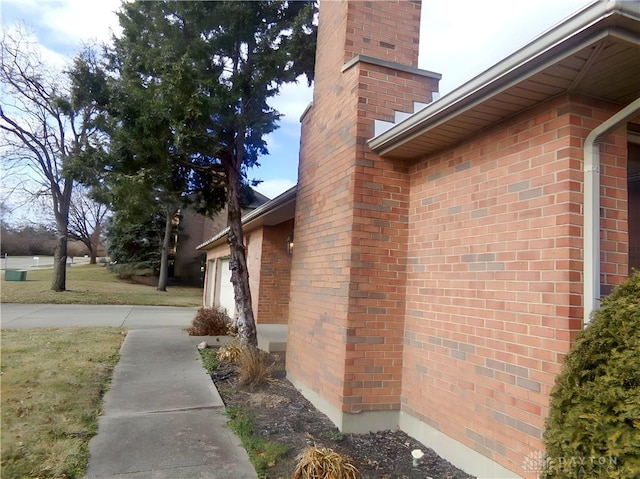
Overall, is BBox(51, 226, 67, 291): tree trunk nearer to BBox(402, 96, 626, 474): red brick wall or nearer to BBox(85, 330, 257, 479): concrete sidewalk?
BBox(85, 330, 257, 479): concrete sidewalk

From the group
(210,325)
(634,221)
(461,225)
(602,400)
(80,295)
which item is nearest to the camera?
(602,400)

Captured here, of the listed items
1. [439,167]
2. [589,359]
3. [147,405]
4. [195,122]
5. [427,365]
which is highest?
[195,122]

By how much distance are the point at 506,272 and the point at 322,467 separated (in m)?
2.07

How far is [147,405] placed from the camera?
5.03 metres

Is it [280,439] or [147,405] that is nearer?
[280,439]

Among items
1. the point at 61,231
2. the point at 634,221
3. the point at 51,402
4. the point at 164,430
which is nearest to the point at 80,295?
the point at 61,231

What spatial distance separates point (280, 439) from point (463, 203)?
287 centimetres

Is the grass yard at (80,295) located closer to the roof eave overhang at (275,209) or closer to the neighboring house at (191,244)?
the neighboring house at (191,244)

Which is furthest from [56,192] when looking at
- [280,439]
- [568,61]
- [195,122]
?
[568,61]

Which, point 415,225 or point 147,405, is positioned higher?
point 415,225

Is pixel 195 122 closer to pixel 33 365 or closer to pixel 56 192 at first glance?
pixel 33 365

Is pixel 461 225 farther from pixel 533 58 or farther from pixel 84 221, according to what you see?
pixel 84 221

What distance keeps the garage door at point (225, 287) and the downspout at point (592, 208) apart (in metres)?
12.4

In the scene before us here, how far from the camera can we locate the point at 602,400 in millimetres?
2164
